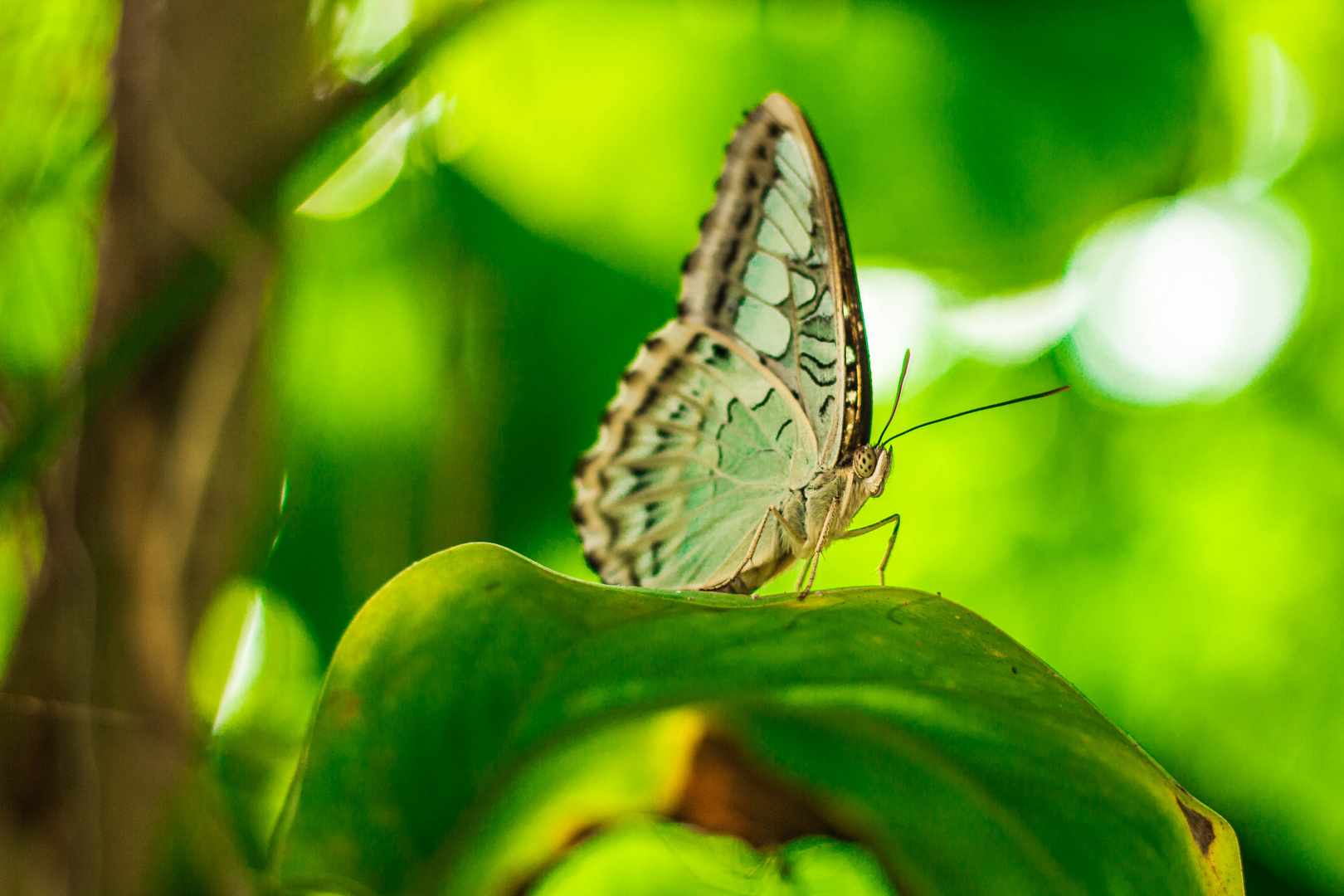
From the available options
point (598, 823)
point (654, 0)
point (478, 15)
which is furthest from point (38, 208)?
point (598, 823)

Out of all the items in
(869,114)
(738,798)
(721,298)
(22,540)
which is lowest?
(22,540)

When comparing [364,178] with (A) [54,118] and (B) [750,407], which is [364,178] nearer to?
(A) [54,118]

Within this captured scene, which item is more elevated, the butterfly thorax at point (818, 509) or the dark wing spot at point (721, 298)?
the dark wing spot at point (721, 298)

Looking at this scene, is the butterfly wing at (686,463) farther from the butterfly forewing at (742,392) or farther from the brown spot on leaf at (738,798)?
the brown spot on leaf at (738,798)

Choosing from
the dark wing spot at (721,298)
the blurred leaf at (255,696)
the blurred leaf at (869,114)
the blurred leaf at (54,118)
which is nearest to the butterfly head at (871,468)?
the dark wing spot at (721,298)

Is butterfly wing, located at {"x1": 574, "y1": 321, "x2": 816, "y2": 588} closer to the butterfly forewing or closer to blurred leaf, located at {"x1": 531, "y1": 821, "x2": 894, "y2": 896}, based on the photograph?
the butterfly forewing

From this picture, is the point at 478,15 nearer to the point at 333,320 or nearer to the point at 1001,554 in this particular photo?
the point at 333,320

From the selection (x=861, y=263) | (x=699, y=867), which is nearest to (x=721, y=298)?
(x=861, y=263)
